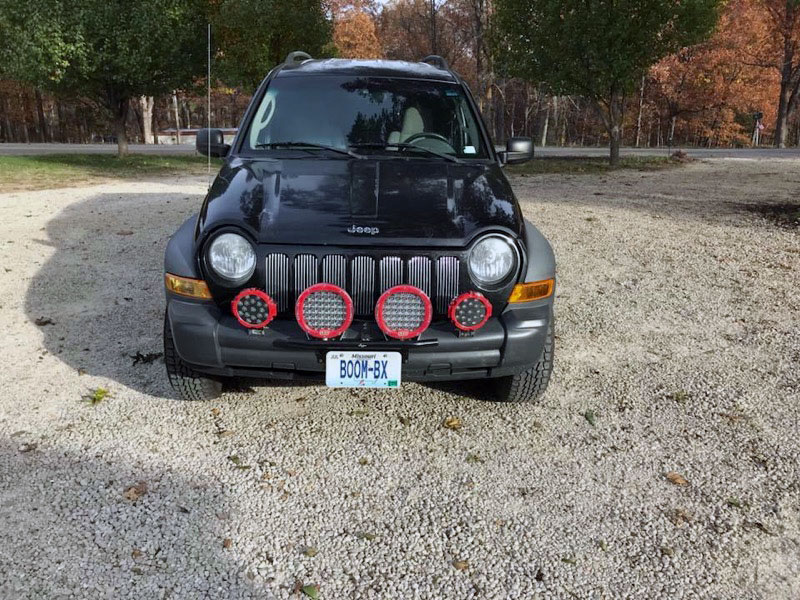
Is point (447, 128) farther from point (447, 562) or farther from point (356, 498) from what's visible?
point (447, 562)

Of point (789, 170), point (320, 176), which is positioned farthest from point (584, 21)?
point (320, 176)

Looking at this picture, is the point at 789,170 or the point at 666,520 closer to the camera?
the point at 666,520

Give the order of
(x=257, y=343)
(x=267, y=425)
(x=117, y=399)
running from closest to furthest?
1. (x=257, y=343)
2. (x=267, y=425)
3. (x=117, y=399)

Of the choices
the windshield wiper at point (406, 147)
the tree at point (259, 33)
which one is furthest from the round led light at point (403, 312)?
the tree at point (259, 33)

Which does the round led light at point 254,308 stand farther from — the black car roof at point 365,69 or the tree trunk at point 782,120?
the tree trunk at point 782,120

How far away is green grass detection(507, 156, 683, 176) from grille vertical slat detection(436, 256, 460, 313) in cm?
1387

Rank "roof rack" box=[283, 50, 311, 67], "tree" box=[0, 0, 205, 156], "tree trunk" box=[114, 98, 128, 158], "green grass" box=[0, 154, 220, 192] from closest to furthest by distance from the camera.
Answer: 1. "roof rack" box=[283, 50, 311, 67]
2. "green grass" box=[0, 154, 220, 192]
3. "tree" box=[0, 0, 205, 156]
4. "tree trunk" box=[114, 98, 128, 158]

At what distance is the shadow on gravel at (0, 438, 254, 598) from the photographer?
227 cm

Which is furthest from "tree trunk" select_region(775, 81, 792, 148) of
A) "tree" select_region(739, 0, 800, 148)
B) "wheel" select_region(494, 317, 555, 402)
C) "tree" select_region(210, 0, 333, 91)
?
"wheel" select_region(494, 317, 555, 402)

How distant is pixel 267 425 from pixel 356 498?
81cm

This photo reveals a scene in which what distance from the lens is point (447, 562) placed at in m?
2.43

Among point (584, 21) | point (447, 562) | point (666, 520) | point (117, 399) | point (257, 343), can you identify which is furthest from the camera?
point (584, 21)

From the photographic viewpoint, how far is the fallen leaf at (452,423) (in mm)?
3443

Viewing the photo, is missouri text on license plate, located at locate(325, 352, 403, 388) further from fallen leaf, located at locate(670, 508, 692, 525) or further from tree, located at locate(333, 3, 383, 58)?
tree, located at locate(333, 3, 383, 58)
